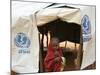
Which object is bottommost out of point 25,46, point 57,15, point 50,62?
point 50,62

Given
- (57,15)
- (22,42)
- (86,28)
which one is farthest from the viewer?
(86,28)

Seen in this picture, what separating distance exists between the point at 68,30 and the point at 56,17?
0.18m

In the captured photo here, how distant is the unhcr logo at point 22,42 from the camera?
212 centimetres

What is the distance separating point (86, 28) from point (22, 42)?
2.19 feet

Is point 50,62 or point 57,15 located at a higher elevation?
point 57,15

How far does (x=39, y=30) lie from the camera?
217cm

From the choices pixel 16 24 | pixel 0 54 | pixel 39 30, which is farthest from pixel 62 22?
pixel 0 54

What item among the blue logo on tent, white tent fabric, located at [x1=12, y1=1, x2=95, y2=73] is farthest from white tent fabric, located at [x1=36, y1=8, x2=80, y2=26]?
the blue logo on tent

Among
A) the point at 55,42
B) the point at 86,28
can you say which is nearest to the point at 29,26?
the point at 55,42

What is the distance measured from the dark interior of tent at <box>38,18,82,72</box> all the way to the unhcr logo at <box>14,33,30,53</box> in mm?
134

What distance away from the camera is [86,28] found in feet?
7.70

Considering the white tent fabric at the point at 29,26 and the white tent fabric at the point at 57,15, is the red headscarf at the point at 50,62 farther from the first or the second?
the white tent fabric at the point at 57,15

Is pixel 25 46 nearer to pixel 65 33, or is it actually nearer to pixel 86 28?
pixel 65 33

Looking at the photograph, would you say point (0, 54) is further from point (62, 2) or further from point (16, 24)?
point (62, 2)
